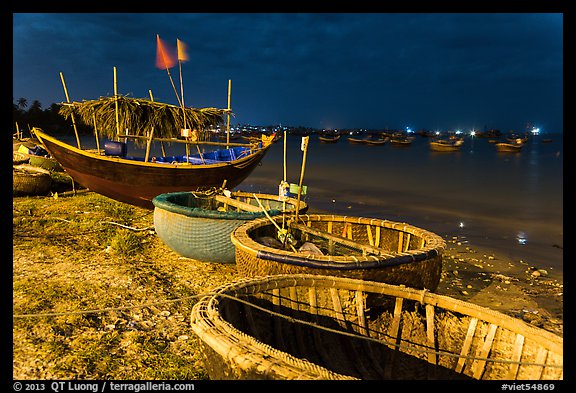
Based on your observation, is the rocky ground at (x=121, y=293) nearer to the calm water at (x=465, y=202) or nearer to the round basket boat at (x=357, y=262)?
the round basket boat at (x=357, y=262)

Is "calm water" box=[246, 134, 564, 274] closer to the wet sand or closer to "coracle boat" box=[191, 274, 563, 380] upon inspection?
the wet sand

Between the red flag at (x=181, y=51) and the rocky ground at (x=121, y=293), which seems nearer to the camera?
the rocky ground at (x=121, y=293)

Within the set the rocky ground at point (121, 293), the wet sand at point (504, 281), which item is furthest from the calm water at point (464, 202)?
the rocky ground at point (121, 293)

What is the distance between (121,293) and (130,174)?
19.7 ft

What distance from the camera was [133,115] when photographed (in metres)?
12.7

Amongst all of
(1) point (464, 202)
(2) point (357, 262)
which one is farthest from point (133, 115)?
(1) point (464, 202)

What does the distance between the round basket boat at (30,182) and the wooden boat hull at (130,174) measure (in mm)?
2491

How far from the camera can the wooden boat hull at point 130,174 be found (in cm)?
1114

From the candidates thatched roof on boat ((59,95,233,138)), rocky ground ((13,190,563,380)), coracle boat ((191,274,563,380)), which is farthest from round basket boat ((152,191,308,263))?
thatched roof on boat ((59,95,233,138))

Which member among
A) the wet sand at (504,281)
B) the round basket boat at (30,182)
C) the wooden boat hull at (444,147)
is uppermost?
the wooden boat hull at (444,147)

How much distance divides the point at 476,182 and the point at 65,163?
2632cm

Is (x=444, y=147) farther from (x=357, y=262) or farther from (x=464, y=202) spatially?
(x=357, y=262)

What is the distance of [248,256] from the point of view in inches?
198

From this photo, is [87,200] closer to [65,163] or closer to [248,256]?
[65,163]
